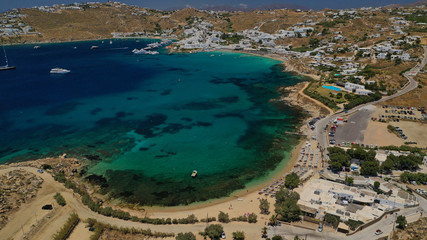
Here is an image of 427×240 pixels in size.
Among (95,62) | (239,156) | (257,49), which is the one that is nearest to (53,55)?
(95,62)

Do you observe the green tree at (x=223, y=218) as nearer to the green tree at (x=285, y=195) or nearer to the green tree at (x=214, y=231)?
the green tree at (x=214, y=231)

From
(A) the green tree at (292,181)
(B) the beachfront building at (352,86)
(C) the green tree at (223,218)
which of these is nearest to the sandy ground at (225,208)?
(C) the green tree at (223,218)

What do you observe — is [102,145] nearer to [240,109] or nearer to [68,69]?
[240,109]

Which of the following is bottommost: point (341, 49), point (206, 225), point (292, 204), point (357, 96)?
point (206, 225)

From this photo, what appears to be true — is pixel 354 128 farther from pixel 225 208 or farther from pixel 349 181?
pixel 225 208

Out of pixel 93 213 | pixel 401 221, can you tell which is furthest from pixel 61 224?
pixel 401 221

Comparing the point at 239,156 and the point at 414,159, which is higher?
the point at 414,159

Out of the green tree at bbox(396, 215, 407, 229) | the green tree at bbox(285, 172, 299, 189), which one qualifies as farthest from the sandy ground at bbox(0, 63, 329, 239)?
the green tree at bbox(396, 215, 407, 229)
